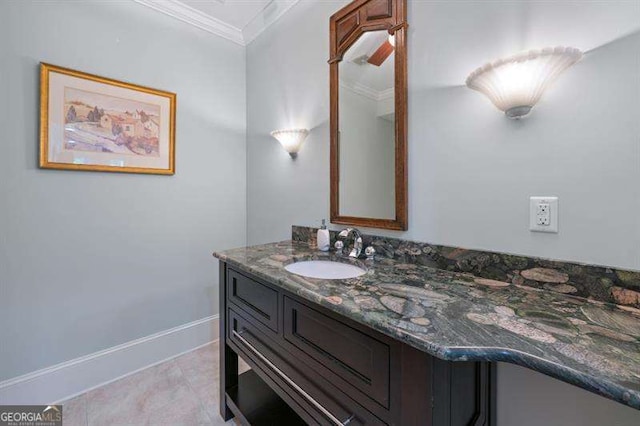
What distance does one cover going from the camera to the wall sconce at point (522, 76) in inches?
33.7

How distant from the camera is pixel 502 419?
1011 millimetres

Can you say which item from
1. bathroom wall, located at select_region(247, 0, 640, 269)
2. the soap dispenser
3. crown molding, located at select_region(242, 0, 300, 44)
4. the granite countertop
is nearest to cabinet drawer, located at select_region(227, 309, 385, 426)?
the granite countertop

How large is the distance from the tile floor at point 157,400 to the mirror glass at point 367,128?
138 centimetres

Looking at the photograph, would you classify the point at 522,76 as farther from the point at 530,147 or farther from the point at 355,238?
the point at 355,238

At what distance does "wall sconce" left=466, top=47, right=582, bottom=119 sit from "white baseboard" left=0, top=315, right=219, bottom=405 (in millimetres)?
2412

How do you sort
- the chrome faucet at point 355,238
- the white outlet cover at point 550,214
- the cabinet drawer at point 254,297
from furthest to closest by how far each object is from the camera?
the chrome faucet at point 355,238 < the cabinet drawer at point 254,297 < the white outlet cover at point 550,214

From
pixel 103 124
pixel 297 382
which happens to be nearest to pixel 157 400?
pixel 297 382

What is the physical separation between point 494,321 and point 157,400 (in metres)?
1.88

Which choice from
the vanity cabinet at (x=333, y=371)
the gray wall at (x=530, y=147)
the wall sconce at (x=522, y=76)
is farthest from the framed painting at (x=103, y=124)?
the wall sconce at (x=522, y=76)

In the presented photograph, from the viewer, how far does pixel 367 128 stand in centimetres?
149

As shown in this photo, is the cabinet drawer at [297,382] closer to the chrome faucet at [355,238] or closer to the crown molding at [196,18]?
the chrome faucet at [355,238]

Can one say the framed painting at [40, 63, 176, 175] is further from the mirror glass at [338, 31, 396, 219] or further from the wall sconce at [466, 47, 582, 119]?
the wall sconce at [466, 47, 582, 119]

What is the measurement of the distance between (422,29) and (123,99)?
1.85 m

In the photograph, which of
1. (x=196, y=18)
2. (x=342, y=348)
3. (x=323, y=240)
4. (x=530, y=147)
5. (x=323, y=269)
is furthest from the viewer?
(x=196, y=18)
